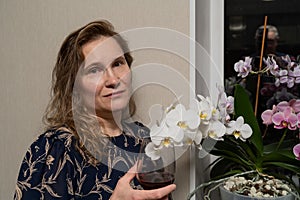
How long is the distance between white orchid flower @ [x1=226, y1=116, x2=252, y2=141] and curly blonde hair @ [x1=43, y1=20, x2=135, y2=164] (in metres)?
0.38

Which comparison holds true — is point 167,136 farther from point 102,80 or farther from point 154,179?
point 102,80

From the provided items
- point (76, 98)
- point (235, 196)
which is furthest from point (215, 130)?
point (76, 98)

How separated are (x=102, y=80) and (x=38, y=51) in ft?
1.29

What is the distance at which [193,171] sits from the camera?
1.77m

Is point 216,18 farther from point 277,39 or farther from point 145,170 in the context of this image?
point 145,170

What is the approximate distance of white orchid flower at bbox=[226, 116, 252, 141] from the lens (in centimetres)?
152

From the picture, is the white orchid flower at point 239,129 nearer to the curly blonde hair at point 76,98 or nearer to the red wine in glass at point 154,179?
the red wine in glass at point 154,179

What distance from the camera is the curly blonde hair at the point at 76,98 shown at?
1.56m

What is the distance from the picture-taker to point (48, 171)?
4.91 ft

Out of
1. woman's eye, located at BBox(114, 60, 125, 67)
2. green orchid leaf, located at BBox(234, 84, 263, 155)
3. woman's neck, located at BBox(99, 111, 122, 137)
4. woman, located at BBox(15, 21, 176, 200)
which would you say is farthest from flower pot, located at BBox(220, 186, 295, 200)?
woman's eye, located at BBox(114, 60, 125, 67)

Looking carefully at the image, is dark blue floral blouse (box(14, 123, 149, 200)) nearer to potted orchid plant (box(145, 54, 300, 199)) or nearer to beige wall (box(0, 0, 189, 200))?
potted orchid plant (box(145, 54, 300, 199))

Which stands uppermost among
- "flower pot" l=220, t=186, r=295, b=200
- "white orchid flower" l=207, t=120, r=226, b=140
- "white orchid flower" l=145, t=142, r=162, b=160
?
"white orchid flower" l=207, t=120, r=226, b=140

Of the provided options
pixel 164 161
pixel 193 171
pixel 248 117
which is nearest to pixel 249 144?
pixel 248 117

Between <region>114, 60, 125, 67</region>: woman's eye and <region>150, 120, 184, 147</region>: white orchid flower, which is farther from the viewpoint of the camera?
<region>114, 60, 125, 67</region>: woman's eye
